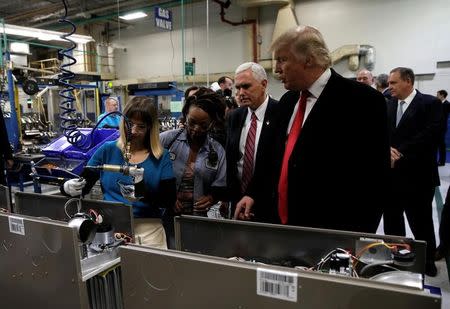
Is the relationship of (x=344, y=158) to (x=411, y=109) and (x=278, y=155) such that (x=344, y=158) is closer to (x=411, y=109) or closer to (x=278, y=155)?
(x=278, y=155)

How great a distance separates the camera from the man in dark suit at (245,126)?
77.7 inches

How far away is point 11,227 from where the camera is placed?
101cm

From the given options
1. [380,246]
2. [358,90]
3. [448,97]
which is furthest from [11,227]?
[448,97]

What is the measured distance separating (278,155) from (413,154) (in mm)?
1448

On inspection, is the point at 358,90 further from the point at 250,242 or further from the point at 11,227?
the point at 11,227

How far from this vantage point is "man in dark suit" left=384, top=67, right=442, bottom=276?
2492mm

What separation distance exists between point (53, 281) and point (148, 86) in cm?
533

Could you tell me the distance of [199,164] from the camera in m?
1.74

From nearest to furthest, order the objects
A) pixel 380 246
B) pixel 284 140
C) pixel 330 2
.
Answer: pixel 380 246 → pixel 284 140 → pixel 330 2

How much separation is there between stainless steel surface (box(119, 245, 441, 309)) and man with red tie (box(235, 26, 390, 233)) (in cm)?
77

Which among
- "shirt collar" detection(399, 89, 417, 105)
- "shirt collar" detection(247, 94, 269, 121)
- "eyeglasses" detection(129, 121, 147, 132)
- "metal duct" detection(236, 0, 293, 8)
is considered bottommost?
"eyeglasses" detection(129, 121, 147, 132)

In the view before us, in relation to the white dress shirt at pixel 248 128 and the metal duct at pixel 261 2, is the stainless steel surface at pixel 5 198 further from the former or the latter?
the metal duct at pixel 261 2

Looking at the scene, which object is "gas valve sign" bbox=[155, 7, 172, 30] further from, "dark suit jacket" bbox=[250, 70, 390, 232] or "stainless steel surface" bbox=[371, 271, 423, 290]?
"stainless steel surface" bbox=[371, 271, 423, 290]

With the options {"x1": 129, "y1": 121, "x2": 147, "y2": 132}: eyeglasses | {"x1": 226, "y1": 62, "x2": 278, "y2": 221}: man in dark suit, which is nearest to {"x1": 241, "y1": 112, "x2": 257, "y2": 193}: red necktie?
{"x1": 226, "y1": 62, "x2": 278, "y2": 221}: man in dark suit
